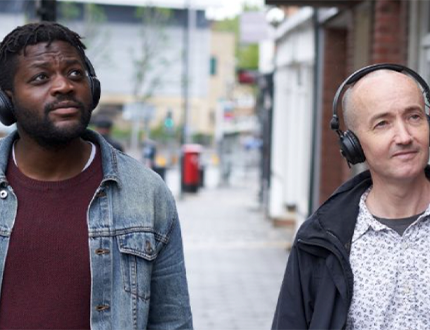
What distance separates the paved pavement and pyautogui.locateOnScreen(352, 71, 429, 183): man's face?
6.07 meters

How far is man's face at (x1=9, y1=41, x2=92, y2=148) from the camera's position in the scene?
316 centimetres

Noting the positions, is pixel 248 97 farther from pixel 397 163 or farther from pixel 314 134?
pixel 397 163

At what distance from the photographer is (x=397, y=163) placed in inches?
121

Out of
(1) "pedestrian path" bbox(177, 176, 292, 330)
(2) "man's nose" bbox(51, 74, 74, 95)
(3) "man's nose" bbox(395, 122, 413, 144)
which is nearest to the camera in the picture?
(3) "man's nose" bbox(395, 122, 413, 144)

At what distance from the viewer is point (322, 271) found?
317 cm

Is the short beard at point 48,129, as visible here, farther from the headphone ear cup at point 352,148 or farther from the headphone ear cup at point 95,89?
the headphone ear cup at point 352,148

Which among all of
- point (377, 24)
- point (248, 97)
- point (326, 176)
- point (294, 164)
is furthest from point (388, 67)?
point (248, 97)

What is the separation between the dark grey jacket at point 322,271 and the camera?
310 cm

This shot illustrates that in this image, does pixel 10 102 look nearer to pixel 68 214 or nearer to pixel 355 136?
pixel 68 214

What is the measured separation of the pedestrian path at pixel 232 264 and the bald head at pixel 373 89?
237 inches

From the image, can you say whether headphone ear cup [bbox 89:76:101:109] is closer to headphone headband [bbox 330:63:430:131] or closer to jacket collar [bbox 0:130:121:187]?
jacket collar [bbox 0:130:121:187]

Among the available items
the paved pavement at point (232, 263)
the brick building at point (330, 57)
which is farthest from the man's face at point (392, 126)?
the paved pavement at point (232, 263)

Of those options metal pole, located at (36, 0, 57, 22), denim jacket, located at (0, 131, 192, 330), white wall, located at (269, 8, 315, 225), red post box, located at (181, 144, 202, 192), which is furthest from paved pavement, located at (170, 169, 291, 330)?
denim jacket, located at (0, 131, 192, 330)

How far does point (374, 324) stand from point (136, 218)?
2.75 ft
